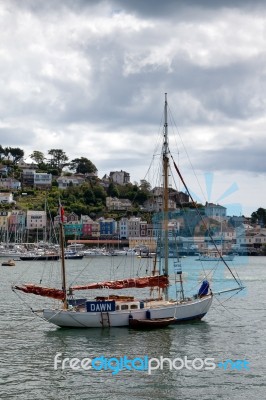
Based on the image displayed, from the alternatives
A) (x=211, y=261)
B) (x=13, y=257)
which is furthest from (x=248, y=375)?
(x=13, y=257)

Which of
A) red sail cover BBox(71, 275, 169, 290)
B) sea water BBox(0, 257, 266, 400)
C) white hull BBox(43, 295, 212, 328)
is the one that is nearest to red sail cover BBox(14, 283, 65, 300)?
Result: white hull BBox(43, 295, 212, 328)

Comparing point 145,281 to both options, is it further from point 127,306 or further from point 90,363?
point 90,363

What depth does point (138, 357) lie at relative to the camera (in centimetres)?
3206

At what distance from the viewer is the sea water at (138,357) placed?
2611cm

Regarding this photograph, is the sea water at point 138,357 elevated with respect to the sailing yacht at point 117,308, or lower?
lower

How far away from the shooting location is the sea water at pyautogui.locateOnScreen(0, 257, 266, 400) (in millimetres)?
26109

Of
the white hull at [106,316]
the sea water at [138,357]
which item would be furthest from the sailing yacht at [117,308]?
the sea water at [138,357]

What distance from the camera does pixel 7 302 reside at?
182 ft

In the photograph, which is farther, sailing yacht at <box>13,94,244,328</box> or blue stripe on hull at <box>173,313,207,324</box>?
blue stripe on hull at <box>173,313,207,324</box>

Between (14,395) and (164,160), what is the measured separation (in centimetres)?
2396

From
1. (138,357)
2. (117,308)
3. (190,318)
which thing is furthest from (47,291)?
(138,357)

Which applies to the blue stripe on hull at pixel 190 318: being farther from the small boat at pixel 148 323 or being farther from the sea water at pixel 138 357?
the small boat at pixel 148 323

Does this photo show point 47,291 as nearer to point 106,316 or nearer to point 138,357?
point 106,316

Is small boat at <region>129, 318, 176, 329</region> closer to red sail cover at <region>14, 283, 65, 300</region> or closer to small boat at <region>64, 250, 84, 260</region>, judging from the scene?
red sail cover at <region>14, 283, 65, 300</region>
